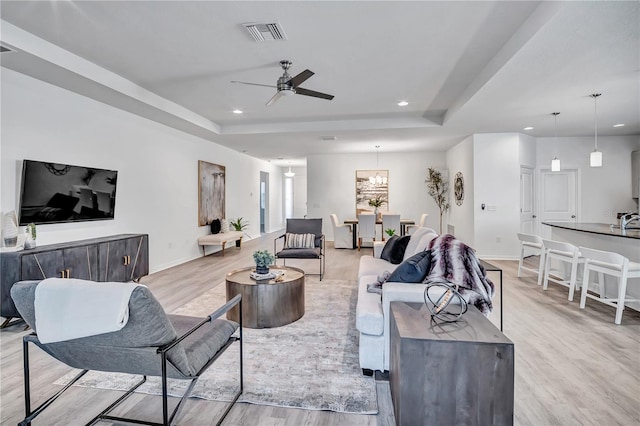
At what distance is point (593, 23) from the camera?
2576 millimetres

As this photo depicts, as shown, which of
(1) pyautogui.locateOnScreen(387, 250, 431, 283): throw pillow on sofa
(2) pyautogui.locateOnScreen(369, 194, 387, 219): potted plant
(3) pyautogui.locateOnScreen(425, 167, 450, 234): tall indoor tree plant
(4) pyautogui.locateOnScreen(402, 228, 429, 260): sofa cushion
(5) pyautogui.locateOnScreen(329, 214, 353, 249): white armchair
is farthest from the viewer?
(2) pyautogui.locateOnScreen(369, 194, 387, 219): potted plant

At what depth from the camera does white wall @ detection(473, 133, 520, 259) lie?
22.2ft

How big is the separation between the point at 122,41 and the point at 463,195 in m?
6.96

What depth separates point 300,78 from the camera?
3.41 meters

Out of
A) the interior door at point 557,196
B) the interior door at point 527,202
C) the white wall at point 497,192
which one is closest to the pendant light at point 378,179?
the white wall at point 497,192

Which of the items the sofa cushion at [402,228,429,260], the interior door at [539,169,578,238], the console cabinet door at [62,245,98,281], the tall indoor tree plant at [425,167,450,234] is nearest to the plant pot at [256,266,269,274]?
the sofa cushion at [402,228,429,260]

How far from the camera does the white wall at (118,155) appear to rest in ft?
11.7

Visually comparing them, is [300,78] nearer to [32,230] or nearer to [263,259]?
[263,259]

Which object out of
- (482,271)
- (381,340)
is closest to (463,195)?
(482,271)

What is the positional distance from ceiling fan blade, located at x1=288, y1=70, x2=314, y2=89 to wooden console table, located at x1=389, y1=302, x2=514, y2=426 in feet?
8.74

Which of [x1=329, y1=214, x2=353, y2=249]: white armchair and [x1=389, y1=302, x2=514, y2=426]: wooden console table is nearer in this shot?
[x1=389, y1=302, x2=514, y2=426]: wooden console table

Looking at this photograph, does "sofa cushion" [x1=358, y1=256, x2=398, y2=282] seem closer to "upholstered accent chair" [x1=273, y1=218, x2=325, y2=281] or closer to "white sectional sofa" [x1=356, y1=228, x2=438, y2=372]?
"white sectional sofa" [x1=356, y1=228, x2=438, y2=372]

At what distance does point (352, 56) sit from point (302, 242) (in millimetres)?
2758

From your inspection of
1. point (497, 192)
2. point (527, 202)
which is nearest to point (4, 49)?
point (497, 192)
